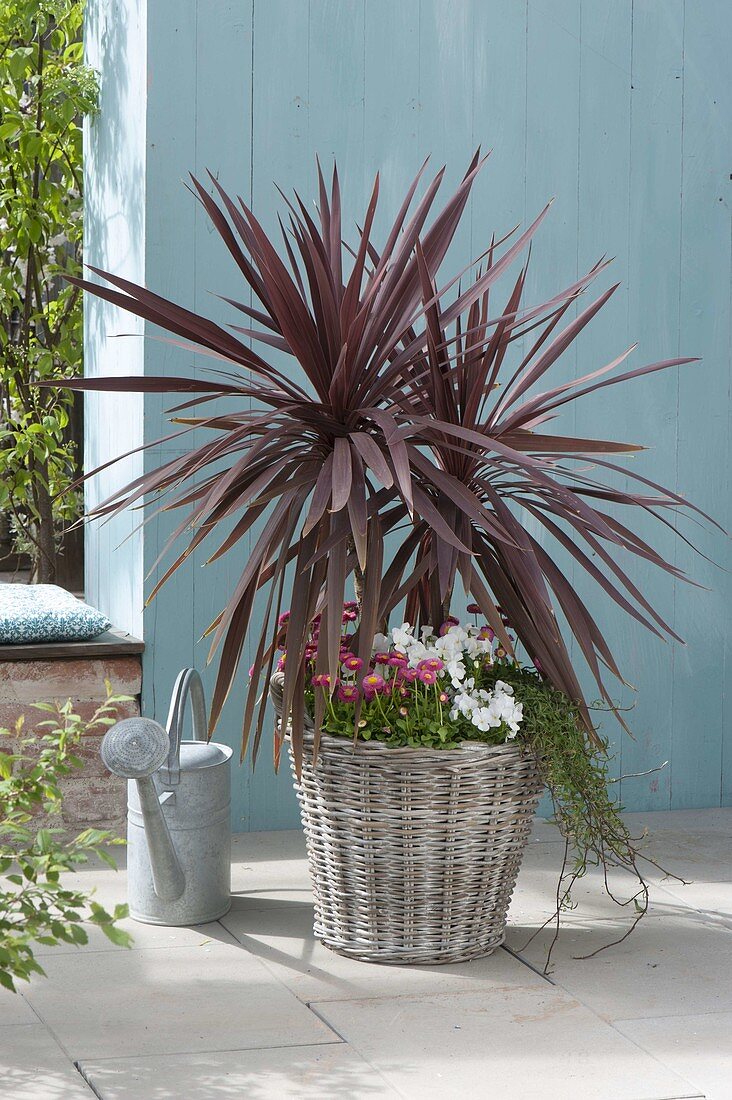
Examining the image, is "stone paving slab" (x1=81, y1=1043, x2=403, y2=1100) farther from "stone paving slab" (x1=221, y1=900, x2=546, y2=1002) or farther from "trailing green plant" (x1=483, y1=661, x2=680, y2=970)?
"trailing green plant" (x1=483, y1=661, x2=680, y2=970)

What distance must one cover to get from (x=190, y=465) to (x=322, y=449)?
23 cm

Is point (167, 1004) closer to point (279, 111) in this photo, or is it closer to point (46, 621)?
point (46, 621)

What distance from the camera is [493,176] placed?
3.21 m

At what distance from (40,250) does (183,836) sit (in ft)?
6.54

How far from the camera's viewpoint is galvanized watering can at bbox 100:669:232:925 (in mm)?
2457

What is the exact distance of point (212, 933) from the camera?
249 cm

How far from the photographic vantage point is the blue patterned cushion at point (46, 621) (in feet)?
9.60

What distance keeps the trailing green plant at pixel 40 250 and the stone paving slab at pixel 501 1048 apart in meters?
2.00

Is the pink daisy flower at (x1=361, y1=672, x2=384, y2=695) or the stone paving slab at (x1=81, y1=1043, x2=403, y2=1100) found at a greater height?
the pink daisy flower at (x1=361, y1=672, x2=384, y2=695)

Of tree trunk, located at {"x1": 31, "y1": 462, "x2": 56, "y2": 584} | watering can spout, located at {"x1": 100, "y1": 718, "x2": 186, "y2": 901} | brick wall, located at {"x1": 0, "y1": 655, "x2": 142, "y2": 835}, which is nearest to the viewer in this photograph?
watering can spout, located at {"x1": 100, "y1": 718, "x2": 186, "y2": 901}

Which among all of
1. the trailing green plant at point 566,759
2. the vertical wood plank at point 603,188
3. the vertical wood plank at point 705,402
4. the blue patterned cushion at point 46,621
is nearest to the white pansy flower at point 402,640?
the trailing green plant at point 566,759

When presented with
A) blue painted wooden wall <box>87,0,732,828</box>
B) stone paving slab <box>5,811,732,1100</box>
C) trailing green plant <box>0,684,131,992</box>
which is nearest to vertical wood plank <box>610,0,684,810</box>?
blue painted wooden wall <box>87,0,732,828</box>

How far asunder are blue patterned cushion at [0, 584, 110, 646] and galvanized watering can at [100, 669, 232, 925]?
50 centimetres

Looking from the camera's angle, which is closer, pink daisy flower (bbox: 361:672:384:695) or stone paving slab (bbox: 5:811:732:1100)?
stone paving slab (bbox: 5:811:732:1100)
